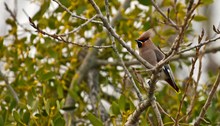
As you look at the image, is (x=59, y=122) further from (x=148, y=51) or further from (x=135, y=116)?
(x=148, y=51)

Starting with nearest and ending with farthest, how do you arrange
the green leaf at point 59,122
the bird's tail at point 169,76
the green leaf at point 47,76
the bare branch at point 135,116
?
the bare branch at point 135,116
the green leaf at point 59,122
the bird's tail at point 169,76
the green leaf at point 47,76

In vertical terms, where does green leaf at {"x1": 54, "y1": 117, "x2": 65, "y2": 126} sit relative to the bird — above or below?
below

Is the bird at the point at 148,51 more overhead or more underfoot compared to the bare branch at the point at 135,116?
more overhead

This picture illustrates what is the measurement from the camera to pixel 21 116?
3029 millimetres

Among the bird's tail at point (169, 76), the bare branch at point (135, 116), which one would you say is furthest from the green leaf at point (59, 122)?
the bird's tail at point (169, 76)

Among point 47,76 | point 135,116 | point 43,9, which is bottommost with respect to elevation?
point 135,116

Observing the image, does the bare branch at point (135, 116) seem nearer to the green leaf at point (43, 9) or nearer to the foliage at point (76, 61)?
the foliage at point (76, 61)

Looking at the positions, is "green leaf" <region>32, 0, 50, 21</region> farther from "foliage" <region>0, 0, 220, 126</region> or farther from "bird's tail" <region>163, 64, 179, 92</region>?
"bird's tail" <region>163, 64, 179, 92</region>

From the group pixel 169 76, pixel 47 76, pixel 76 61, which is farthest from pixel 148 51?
pixel 76 61

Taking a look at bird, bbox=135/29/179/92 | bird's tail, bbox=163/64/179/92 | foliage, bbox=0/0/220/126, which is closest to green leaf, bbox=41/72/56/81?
foliage, bbox=0/0/220/126

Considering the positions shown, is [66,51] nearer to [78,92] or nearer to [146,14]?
[78,92]

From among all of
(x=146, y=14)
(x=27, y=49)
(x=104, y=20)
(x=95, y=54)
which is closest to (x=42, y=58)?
(x=27, y=49)

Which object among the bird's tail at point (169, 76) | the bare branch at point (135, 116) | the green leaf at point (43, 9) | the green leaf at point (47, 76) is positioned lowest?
the bare branch at point (135, 116)

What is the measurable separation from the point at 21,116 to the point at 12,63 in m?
0.82
